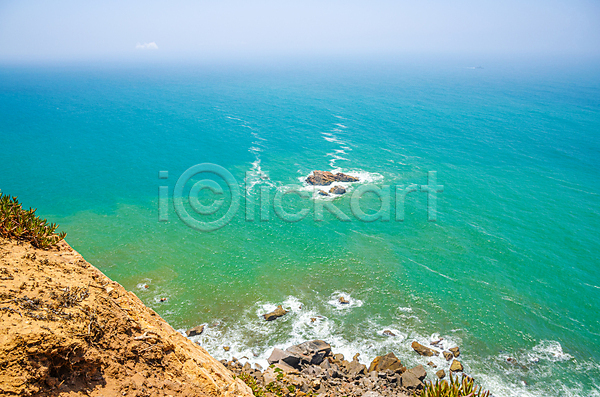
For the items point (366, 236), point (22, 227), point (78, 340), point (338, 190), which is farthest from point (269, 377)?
point (338, 190)

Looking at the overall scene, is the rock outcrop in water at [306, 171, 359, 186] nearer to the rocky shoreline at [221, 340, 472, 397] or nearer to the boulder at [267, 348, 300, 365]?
the rocky shoreline at [221, 340, 472, 397]

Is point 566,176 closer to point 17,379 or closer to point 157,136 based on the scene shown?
point 17,379

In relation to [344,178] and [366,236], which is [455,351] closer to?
[366,236]

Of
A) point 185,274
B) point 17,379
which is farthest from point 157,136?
point 17,379

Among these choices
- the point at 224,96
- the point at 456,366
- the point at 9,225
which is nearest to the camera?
the point at 9,225

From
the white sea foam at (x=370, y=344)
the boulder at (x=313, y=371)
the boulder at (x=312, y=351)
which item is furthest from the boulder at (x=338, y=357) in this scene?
the boulder at (x=313, y=371)

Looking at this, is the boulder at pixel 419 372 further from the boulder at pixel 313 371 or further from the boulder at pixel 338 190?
the boulder at pixel 338 190

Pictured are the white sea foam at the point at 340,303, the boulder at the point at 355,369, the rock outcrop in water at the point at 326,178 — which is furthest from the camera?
the rock outcrop in water at the point at 326,178
